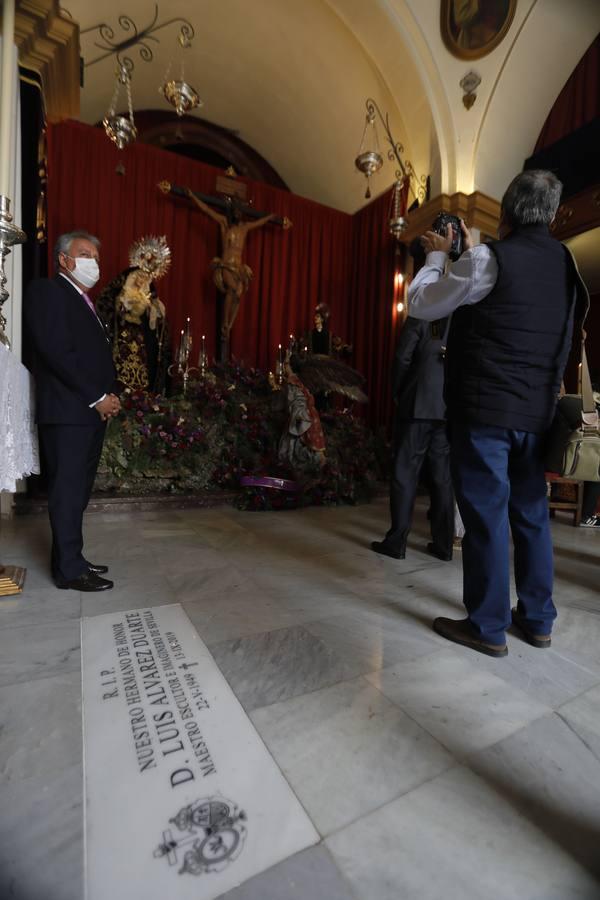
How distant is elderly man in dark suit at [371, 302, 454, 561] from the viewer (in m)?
2.66

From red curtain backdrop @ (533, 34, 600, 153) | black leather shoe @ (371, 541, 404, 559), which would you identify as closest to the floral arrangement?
black leather shoe @ (371, 541, 404, 559)

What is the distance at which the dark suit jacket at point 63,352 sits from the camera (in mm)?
1895

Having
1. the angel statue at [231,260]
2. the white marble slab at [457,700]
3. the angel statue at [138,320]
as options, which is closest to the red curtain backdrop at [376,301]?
the angel statue at [231,260]

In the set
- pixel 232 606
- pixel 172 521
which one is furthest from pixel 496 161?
pixel 232 606

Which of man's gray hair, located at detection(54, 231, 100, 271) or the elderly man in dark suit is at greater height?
man's gray hair, located at detection(54, 231, 100, 271)

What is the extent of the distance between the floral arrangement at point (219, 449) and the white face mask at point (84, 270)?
2085 millimetres

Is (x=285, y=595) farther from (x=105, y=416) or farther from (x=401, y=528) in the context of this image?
(x=105, y=416)

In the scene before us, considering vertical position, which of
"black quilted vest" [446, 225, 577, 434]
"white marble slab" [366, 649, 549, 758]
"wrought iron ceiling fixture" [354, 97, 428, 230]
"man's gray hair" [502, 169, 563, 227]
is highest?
"wrought iron ceiling fixture" [354, 97, 428, 230]

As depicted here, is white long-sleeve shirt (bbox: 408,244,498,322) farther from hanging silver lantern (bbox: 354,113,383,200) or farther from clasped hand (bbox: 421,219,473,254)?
hanging silver lantern (bbox: 354,113,383,200)

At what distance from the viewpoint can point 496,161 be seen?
530cm

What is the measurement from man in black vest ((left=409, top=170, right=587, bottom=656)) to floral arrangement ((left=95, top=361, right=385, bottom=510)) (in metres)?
2.67

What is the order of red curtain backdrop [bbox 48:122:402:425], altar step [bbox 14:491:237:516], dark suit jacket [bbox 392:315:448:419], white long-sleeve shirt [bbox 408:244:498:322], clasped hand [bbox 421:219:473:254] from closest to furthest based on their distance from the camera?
white long-sleeve shirt [bbox 408:244:498:322] → clasped hand [bbox 421:219:473:254] → dark suit jacket [bbox 392:315:448:419] → altar step [bbox 14:491:237:516] → red curtain backdrop [bbox 48:122:402:425]

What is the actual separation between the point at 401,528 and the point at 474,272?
1703mm

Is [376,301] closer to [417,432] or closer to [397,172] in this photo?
[397,172]
